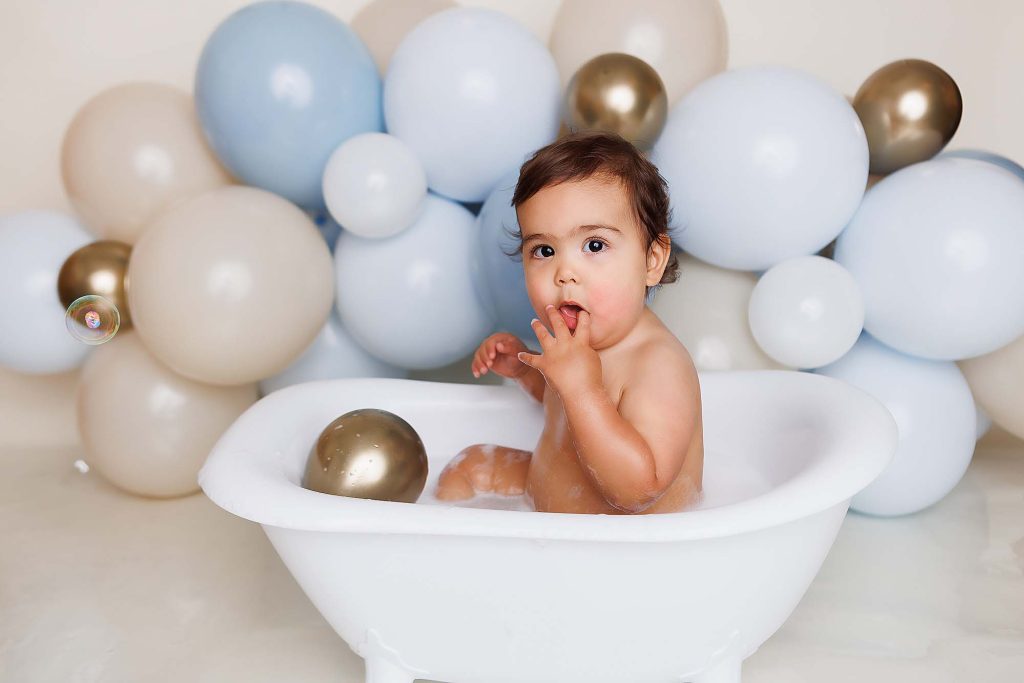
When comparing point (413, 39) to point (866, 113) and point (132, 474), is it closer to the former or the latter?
point (866, 113)

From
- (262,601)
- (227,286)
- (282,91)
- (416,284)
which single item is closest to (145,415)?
(227,286)

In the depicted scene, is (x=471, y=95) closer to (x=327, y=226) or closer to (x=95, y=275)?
(x=327, y=226)

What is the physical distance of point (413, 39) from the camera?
207 cm

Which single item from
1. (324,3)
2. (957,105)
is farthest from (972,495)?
(324,3)

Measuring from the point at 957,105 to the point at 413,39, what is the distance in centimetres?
115

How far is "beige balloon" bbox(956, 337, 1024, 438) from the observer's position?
2.06 m

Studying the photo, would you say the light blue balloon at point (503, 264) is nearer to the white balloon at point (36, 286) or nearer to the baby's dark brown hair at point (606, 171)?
the baby's dark brown hair at point (606, 171)

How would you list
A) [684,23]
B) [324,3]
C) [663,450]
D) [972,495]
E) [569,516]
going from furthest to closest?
[324,3], [972,495], [684,23], [663,450], [569,516]

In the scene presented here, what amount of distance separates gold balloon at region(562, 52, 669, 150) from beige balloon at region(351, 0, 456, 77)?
1.86 ft

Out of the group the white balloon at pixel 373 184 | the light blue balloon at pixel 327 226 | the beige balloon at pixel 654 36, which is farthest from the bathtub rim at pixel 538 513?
the beige balloon at pixel 654 36

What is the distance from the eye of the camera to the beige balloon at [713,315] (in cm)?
204

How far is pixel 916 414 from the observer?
202 centimetres

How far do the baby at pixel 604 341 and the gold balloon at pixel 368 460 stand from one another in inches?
9.2

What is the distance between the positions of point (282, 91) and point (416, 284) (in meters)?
0.48
